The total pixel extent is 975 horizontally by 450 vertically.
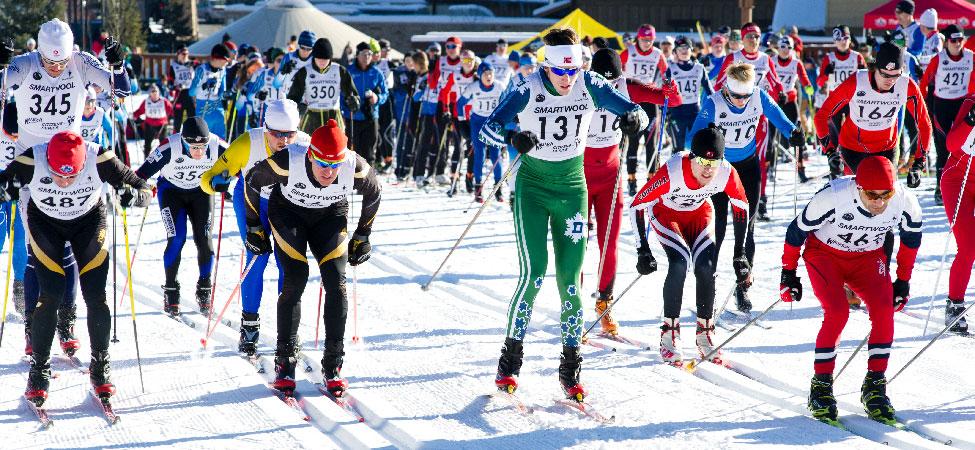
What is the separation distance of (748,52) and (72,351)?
7.98 metres

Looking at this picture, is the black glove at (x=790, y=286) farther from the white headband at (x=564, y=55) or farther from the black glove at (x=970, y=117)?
the black glove at (x=970, y=117)

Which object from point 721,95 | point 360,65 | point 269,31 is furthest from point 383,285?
point 269,31

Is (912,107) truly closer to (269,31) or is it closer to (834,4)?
(269,31)

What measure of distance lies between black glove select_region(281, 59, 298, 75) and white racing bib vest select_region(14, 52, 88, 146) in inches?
154

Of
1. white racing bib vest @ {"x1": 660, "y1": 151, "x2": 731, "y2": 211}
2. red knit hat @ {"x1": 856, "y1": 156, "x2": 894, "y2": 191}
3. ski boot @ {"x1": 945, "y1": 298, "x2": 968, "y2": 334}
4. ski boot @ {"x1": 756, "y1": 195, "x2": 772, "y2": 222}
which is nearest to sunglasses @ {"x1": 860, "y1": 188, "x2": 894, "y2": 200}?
red knit hat @ {"x1": 856, "y1": 156, "x2": 894, "y2": 191}

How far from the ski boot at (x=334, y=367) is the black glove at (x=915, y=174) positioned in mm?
3948

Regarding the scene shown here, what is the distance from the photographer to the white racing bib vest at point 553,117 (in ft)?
19.1

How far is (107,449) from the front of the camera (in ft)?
17.1

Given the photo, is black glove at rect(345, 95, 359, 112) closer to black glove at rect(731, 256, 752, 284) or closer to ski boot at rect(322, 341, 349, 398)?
black glove at rect(731, 256, 752, 284)

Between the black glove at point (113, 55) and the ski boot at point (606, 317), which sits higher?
the black glove at point (113, 55)

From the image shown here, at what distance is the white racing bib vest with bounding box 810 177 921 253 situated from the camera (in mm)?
5430

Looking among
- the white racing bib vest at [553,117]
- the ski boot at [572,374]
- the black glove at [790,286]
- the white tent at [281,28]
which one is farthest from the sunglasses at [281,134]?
the white tent at [281,28]

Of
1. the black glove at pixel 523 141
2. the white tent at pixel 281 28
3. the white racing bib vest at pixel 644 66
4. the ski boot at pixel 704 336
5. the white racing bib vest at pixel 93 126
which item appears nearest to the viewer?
the black glove at pixel 523 141

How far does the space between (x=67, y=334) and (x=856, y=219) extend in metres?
4.52
